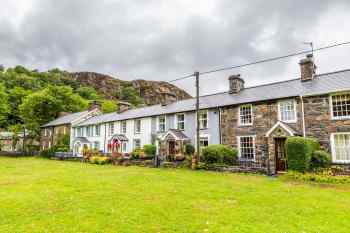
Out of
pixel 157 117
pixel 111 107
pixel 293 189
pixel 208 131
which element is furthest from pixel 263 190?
pixel 111 107

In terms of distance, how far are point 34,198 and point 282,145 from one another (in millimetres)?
16098

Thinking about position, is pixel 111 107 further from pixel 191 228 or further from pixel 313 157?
pixel 191 228

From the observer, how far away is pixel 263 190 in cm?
1133

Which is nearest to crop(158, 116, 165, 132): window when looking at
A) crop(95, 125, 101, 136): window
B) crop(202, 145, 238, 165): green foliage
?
crop(202, 145, 238, 165): green foliage

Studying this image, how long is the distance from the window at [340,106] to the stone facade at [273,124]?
0.30 m

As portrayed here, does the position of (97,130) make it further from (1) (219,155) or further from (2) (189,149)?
A: (1) (219,155)

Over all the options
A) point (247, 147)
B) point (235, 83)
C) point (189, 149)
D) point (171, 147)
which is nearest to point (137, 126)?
point (171, 147)

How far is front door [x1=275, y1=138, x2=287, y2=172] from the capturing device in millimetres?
17783

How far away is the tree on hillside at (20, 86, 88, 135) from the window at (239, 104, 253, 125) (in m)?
42.5

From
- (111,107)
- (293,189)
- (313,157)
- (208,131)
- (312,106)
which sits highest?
(111,107)

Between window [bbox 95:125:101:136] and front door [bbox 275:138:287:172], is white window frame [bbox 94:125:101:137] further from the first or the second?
front door [bbox 275:138:287:172]

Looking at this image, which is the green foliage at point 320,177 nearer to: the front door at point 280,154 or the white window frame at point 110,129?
the front door at point 280,154

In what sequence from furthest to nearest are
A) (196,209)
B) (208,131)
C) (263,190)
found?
(208,131)
(263,190)
(196,209)

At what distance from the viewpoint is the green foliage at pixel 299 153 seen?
15070 mm
